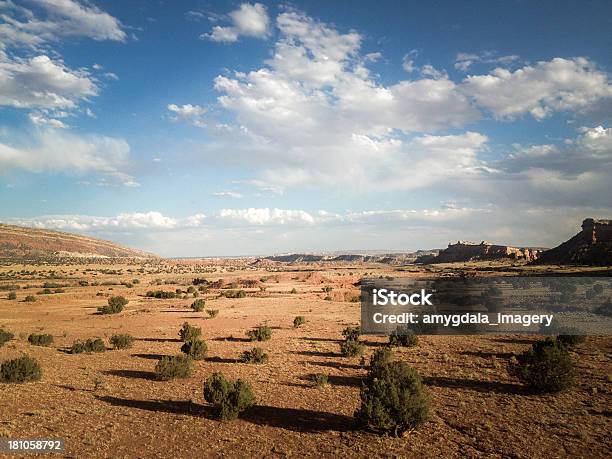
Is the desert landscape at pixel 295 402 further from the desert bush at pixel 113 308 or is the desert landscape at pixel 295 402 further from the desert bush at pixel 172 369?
the desert bush at pixel 113 308

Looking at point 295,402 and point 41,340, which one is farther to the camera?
point 41,340

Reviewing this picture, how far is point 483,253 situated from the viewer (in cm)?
13912

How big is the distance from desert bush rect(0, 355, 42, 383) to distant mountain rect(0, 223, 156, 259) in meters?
135

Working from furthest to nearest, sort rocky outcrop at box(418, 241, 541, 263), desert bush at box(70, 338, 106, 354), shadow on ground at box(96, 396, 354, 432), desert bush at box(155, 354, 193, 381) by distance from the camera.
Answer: rocky outcrop at box(418, 241, 541, 263), desert bush at box(70, 338, 106, 354), desert bush at box(155, 354, 193, 381), shadow on ground at box(96, 396, 354, 432)

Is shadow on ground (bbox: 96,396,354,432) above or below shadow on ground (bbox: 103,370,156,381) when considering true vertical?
above

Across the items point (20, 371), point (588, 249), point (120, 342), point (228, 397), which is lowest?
point (120, 342)

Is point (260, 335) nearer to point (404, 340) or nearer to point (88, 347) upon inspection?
point (404, 340)

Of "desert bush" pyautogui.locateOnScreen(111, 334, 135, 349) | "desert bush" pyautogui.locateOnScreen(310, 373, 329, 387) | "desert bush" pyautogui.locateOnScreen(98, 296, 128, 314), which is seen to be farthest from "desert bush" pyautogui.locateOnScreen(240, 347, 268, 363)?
"desert bush" pyautogui.locateOnScreen(98, 296, 128, 314)

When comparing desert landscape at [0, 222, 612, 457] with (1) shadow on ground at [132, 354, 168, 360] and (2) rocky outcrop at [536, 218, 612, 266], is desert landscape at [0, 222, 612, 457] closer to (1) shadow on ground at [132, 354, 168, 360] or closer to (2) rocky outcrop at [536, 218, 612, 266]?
(1) shadow on ground at [132, 354, 168, 360]

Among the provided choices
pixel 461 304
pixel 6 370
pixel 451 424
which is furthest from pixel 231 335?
pixel 461 304

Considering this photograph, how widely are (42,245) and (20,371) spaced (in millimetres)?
160275

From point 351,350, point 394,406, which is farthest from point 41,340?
point 394,406

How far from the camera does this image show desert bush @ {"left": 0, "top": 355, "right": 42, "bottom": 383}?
13.2 meters

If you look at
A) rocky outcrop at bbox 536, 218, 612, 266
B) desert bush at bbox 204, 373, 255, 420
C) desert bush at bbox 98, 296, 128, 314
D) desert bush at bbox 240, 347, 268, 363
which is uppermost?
rocky outcrop at bbox 536, 218, 612, 266
